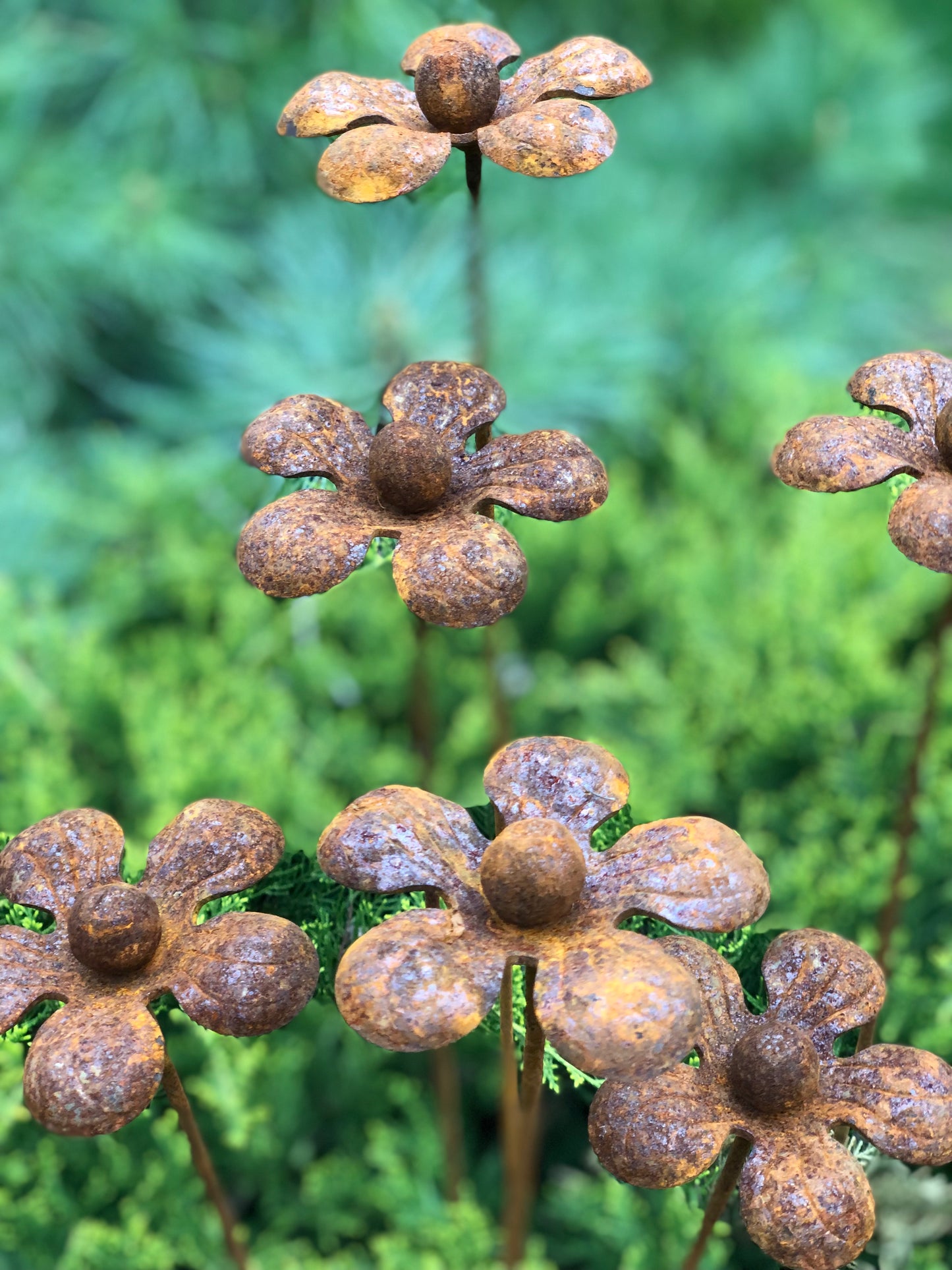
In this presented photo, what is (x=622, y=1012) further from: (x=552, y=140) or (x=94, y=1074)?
(x=552, y=140)

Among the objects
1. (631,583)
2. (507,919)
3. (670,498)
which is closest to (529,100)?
(507,919)

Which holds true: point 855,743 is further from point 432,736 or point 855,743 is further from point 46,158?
point 46,158

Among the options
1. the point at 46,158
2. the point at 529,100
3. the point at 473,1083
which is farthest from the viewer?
the point at 46,158

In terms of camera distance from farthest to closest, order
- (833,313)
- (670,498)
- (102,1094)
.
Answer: (833,313), (670,498), (102,1094)

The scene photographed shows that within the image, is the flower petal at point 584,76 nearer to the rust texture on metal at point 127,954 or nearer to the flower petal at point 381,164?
the flower petal at point 381,164

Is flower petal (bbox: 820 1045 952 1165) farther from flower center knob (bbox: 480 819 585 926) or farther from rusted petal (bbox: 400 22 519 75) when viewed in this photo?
rusted petal (bbox: 400 22 519 75)

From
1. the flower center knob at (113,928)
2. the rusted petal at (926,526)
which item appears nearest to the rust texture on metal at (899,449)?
the rusted petal at (926,526)
